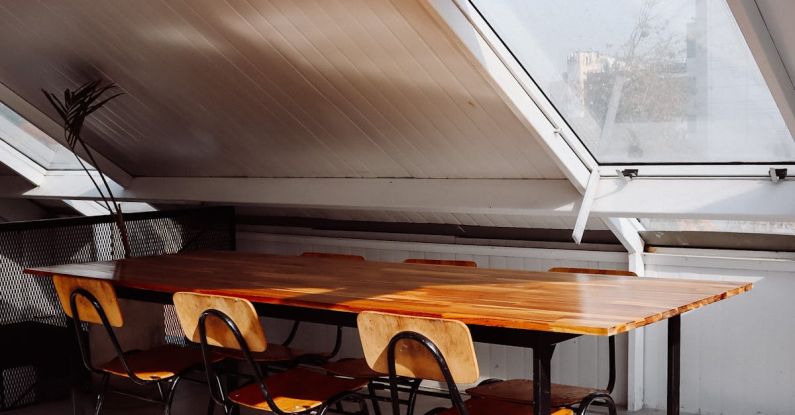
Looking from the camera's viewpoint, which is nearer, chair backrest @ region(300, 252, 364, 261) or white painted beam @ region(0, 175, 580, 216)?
white painted beam @ region(0, 175, 580, 216)

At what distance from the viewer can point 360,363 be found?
14.3ft

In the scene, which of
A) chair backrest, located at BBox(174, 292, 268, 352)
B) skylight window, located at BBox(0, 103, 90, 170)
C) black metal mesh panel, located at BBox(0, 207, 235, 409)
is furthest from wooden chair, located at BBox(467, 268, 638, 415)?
skylight window, located at BBox(0, 103, 90, 170)

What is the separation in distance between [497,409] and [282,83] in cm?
236

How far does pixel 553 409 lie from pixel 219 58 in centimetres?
272

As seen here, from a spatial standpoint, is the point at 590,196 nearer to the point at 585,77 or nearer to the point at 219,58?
the point at 585,77

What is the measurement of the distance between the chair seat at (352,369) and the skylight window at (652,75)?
5.12 feet

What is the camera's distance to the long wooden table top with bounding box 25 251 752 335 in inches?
117

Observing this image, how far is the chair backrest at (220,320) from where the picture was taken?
3.45 metres

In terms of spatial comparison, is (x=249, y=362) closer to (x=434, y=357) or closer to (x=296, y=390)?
(x=296, y=390)

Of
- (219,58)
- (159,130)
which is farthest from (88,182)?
(219,58)

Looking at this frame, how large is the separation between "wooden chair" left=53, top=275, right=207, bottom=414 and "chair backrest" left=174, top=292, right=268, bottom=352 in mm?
422

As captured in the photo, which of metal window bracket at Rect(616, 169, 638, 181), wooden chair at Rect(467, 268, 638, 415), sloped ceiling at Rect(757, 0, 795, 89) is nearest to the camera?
sloped ceiling at Rect(757, 0, 795, 89)

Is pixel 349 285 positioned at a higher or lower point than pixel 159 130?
lower

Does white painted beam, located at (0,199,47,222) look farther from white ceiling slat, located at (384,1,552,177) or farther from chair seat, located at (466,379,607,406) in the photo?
chair seat, located at (466,379,607,406)
